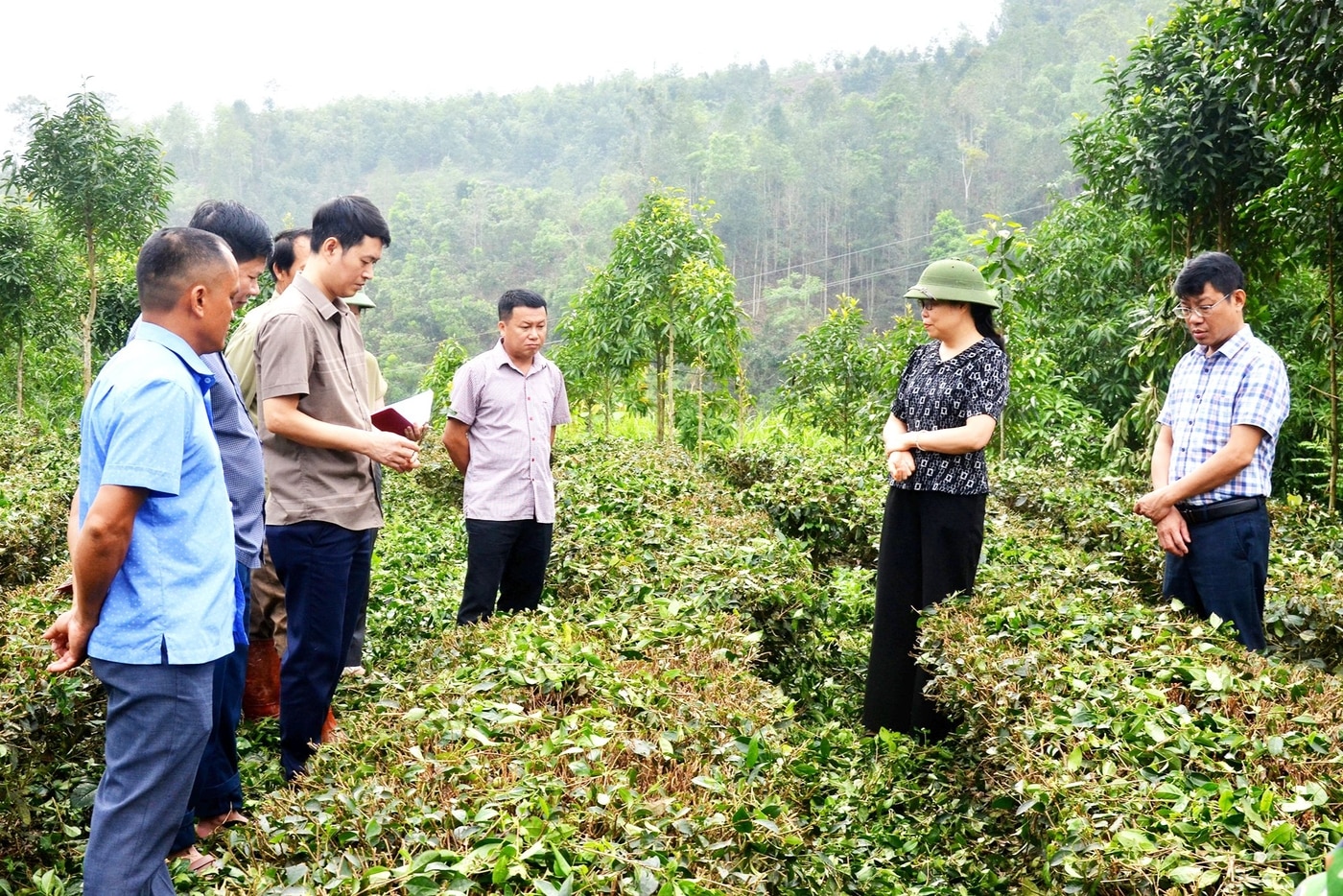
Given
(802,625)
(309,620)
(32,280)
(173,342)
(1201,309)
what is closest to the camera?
(173,342)

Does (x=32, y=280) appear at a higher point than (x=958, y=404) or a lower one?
higher

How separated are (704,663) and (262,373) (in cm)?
161

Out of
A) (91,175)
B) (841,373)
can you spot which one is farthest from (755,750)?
(91,175)

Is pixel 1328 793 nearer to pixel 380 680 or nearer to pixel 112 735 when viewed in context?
pixel 112 735

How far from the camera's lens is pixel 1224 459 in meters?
3.54

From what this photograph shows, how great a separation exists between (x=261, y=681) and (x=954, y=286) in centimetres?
305

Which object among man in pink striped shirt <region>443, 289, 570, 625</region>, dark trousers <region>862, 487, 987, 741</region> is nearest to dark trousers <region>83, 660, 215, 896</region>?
man in pink striped shirt <region>443, 289, 570, 625</region>

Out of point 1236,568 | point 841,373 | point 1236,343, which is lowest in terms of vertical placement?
point 1236,568

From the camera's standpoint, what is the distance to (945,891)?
3.04m

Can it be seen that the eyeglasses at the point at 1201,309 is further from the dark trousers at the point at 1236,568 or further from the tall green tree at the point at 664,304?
the tall green tree at the point at 664,304

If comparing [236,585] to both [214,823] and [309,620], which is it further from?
[214,823]

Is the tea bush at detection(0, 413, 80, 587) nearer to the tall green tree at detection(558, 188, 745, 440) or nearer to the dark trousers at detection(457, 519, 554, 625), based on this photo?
the dark trousers at detection(457, 519, 554, 625)

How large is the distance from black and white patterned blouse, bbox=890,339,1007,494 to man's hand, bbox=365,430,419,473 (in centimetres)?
180

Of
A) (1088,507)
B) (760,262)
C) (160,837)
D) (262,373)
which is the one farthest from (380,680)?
(760,262)
